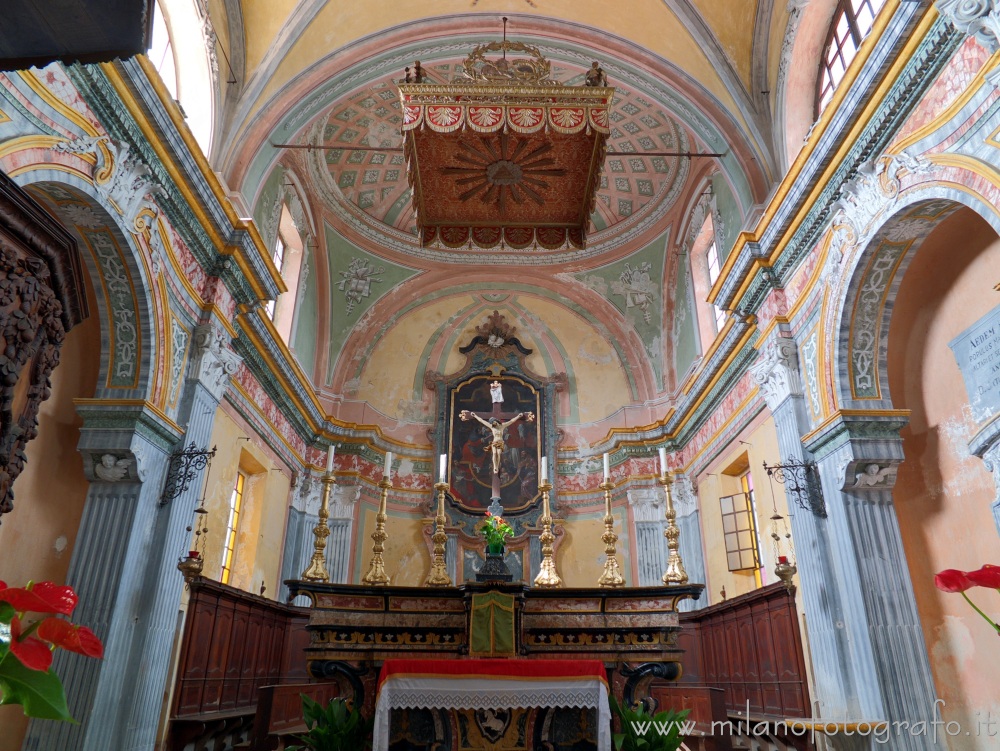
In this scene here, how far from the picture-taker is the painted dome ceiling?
450 inches

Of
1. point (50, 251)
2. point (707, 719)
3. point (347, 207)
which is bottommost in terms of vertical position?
point (707, 719)

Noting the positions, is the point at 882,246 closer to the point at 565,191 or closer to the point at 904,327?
the point at 904,327

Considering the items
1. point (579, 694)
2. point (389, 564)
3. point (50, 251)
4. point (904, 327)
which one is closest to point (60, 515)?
point (579, 694)

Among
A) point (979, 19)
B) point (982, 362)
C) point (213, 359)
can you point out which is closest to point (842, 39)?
point (979, 19)

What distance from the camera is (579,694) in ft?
15.4

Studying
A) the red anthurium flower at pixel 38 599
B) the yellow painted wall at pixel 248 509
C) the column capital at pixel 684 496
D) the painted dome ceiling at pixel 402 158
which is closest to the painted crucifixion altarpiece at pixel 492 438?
the column capital at pixel 684 496

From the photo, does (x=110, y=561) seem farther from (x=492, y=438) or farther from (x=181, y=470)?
(x=492, y=438)

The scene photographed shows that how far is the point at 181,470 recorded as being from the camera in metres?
7.10

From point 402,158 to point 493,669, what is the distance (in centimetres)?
1030

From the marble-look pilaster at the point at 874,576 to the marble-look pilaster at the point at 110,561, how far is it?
252 inches

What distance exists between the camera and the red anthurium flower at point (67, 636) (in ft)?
4.08

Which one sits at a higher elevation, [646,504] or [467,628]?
[646,504]

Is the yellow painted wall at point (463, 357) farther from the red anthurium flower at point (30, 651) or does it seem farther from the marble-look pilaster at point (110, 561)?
the red anthurium flower at point (30, 651)

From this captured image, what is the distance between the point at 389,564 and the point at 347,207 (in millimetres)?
6647
